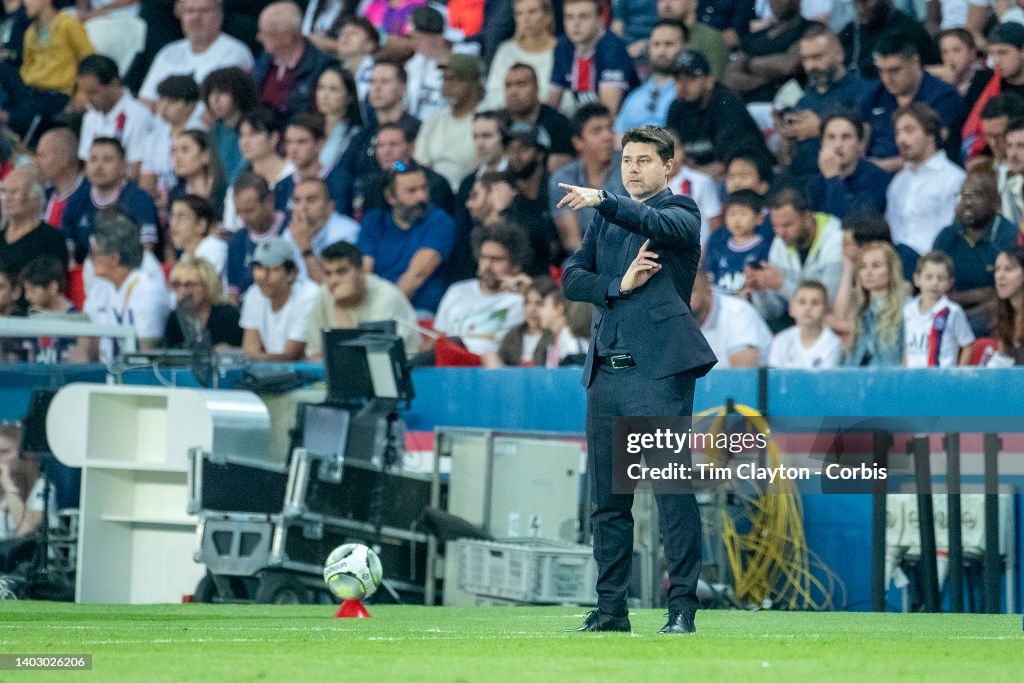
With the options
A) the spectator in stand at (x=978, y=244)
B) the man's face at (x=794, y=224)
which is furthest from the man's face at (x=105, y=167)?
the spectator in stand at (x=978, y=244)

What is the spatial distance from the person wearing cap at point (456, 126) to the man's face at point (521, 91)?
0.70 metres

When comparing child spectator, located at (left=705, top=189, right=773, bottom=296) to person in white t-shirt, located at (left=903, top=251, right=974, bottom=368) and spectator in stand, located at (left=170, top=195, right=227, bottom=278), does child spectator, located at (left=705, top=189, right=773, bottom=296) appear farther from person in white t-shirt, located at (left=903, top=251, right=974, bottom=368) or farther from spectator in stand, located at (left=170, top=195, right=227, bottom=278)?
spectator in stand, located at (left=170, top=195, right=227, bottom=278)

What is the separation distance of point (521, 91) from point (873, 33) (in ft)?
9.05

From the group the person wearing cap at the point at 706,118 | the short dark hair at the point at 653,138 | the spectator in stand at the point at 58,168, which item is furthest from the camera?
the spectator in stand at the point at 58,168

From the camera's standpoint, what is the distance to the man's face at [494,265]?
12.9 metres

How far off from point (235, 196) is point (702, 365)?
9.02 meters

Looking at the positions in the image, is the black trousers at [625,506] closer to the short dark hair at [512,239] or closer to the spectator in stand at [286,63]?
the short dark hair at [512,239]

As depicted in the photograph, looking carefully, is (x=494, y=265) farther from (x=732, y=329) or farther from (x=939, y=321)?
(x=939, y=321)

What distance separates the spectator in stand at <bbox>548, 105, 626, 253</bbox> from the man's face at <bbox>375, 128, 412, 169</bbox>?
162cm

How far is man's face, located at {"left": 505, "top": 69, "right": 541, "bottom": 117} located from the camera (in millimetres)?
13867

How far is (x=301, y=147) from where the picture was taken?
1516 cm

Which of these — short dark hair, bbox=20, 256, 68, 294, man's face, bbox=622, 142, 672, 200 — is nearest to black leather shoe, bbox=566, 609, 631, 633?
man's face, bbox=622, 142, 672, 200

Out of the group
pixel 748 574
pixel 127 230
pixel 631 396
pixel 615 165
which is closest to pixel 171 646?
pixel 631 396

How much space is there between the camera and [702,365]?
6715mm
